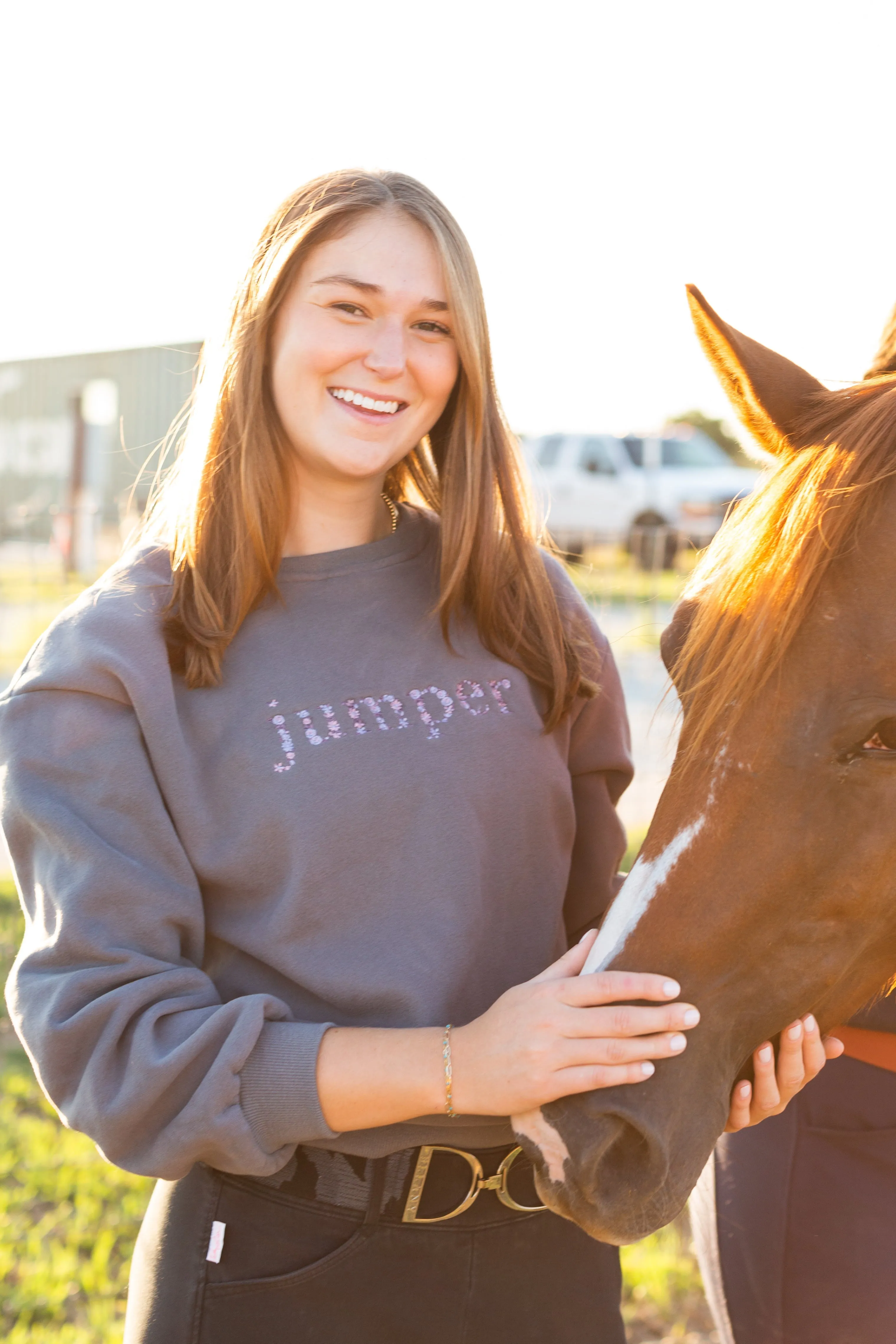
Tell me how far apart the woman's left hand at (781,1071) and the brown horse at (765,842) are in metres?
0.02

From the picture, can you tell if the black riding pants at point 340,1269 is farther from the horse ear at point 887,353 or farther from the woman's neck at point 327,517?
the horse ear at point 887,353

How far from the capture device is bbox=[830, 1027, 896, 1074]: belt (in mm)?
1600

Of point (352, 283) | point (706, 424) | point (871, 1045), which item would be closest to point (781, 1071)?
point (871, 1045)

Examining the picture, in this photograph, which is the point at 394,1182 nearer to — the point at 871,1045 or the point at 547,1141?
the point at 547,1141

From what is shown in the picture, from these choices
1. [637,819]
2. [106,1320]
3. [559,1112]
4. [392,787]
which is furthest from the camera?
[637,819]

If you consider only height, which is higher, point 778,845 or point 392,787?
point 778,845

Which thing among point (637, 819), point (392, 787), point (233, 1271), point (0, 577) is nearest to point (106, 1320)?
point (233, 1271)

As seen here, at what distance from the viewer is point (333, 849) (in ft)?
5.06

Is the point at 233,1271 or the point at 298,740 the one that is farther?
the point at 298,740

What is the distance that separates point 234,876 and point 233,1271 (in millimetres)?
502

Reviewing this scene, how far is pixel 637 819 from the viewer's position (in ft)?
20.7

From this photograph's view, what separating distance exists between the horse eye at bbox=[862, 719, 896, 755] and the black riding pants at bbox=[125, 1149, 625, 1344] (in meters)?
0.75

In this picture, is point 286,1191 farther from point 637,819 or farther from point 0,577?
point 0,577

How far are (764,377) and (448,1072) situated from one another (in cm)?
105
